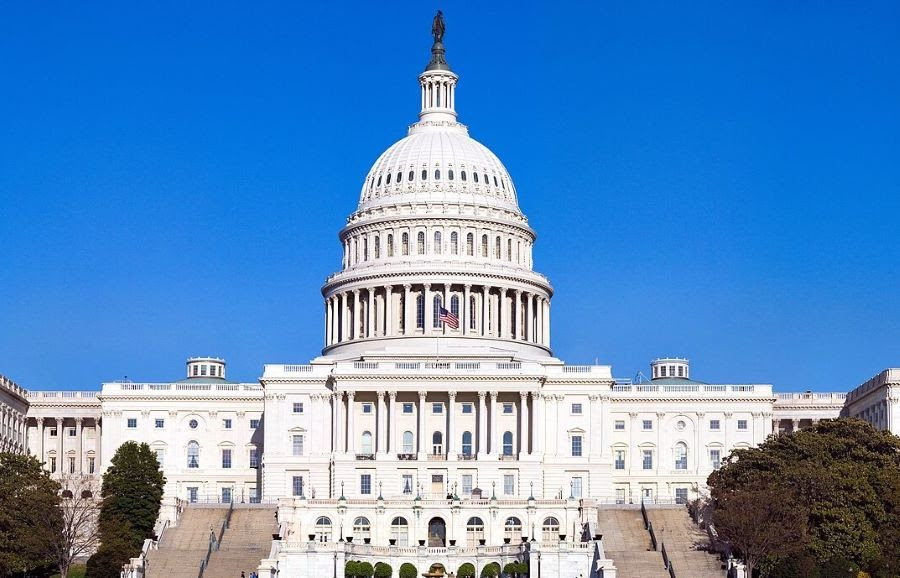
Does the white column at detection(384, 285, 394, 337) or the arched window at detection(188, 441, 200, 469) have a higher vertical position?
the white column at detection(384, 285, 394, 337)

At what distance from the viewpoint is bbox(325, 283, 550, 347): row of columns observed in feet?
627

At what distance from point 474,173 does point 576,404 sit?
2952 centimetres

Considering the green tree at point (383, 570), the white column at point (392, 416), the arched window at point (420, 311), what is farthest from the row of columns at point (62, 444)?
the green tree at point (383, 570)

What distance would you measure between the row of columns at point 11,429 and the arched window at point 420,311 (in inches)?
1451

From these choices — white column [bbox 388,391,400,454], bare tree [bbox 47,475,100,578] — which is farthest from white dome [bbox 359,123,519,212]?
bare tree [bbox 47,475,100,578]

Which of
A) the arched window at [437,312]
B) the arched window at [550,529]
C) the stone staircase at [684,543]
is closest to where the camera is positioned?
the stone staircase at [684,543]

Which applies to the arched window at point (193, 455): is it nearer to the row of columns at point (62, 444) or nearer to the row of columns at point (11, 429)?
the row of columns at point (62, 444)

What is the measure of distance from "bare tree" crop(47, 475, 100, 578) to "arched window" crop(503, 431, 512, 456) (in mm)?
35237

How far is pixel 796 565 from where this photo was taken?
438 feet

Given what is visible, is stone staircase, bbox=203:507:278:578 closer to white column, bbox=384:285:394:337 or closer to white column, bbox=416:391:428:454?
white column, bbox=416:391:428:454

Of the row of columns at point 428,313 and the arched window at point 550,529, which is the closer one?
the arched window at point 550,529

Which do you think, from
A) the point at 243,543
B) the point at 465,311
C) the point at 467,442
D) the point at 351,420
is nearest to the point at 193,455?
the point at 351,420

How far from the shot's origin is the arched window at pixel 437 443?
175875mm

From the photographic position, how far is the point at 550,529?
156 m
